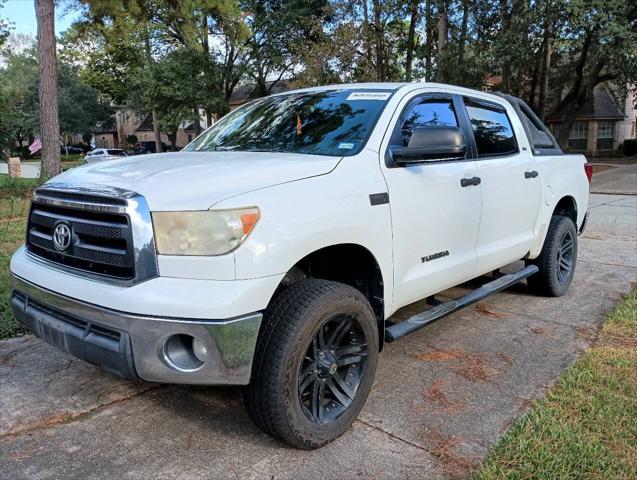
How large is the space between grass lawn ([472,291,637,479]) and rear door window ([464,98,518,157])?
1714 millimetres

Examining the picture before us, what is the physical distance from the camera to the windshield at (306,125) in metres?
3.32

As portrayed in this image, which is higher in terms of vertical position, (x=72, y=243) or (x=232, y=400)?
(x=72, y=243)

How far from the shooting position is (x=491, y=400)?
3316mm

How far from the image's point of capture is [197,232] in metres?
2.41

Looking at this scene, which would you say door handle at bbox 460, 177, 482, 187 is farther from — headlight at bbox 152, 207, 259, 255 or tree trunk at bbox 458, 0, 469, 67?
tree trunk at bbox 458, 0, 469, 67

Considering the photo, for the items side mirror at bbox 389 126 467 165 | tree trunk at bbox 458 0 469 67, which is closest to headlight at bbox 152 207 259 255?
side mirror at bbox 389 126 467 165

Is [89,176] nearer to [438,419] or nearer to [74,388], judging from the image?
[74,388]

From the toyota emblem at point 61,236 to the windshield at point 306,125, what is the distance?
1.24 meters

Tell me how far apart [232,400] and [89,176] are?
1.55m

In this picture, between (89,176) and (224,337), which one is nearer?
(224,337)

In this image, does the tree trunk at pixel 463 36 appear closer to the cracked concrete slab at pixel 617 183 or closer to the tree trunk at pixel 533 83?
the tree trunk at pixel 533 83

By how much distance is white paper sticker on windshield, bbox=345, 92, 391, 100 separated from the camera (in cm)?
356

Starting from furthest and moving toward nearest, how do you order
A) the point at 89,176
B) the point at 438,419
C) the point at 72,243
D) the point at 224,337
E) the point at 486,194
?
the point at 486,194 < the point at 438,419 < the point at 89,176 < the point at 72,243 < the point at 224,337

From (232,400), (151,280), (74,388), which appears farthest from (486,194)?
(74,388)
